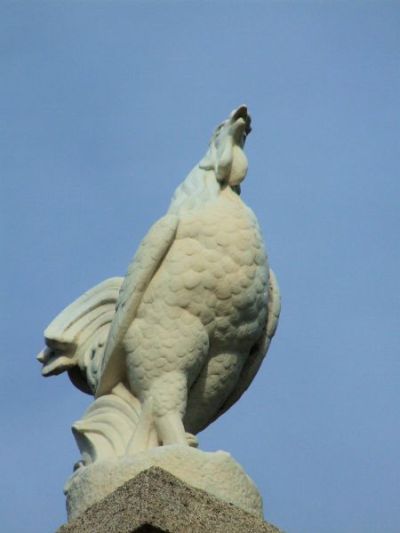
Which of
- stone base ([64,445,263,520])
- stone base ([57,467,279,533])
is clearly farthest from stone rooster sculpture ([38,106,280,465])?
stone base ([57,467,279,533])

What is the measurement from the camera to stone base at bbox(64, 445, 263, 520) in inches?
281

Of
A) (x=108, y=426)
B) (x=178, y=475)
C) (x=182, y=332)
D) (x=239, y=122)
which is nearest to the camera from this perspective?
(x=178, y=475)

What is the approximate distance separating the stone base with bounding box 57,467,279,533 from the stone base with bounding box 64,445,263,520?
0.70ft

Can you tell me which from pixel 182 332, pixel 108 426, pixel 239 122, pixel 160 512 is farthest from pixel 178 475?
pixel 239 122

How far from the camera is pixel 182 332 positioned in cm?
778

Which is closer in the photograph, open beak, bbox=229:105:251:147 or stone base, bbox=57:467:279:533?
stone base, bbox=57:467:279:533

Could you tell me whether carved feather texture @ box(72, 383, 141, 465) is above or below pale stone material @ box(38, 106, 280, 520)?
below

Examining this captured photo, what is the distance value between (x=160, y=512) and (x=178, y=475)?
0.49 m

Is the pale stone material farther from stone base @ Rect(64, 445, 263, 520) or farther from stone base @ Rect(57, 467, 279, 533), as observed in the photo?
stone base @ Rect(57, 467, 279, 533)

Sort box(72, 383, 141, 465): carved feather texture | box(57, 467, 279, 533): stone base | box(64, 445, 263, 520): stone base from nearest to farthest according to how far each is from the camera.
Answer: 1. box(57, 467, 279, 533): stone base
2. box(64, 445, 263, 520): stone base
3. box(72, 383, 141, 465): carved feather texture

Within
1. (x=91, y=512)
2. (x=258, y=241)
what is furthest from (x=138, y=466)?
(x=258, y=241)

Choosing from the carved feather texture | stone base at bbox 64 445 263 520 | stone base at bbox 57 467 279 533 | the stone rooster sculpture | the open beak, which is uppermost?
the open beak

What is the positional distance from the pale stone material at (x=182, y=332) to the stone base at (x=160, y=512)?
0.63 meters

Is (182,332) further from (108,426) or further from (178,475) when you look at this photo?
(178,475)
